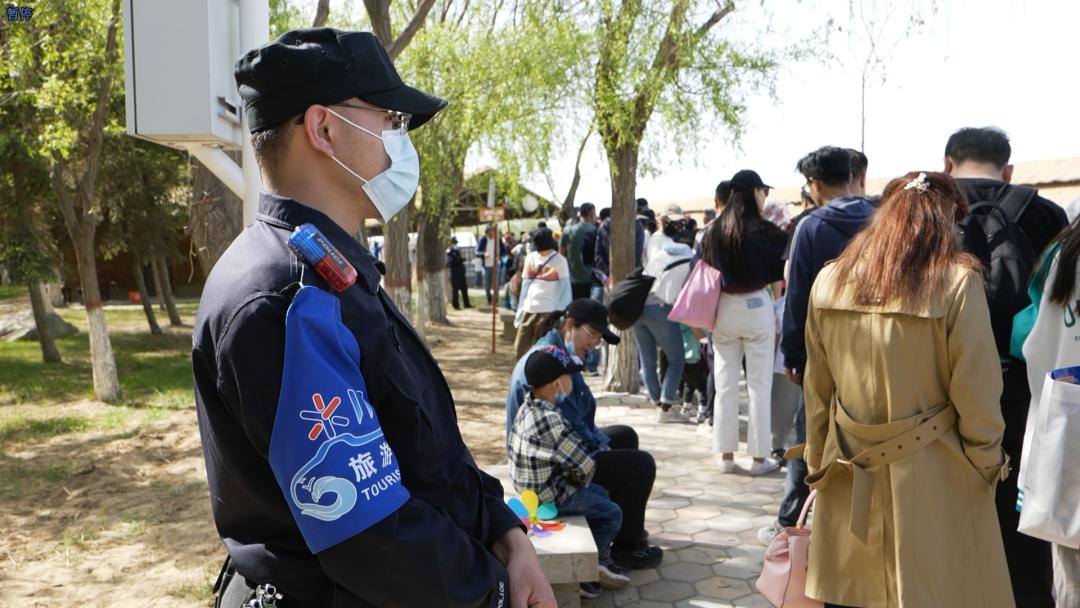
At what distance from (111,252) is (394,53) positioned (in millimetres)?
11658

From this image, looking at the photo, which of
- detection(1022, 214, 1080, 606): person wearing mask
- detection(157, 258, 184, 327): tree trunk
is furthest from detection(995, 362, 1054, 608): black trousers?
detection(157, 258, 184, 327): tree trunk

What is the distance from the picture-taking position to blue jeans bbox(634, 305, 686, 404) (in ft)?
24.5

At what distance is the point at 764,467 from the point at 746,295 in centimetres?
131

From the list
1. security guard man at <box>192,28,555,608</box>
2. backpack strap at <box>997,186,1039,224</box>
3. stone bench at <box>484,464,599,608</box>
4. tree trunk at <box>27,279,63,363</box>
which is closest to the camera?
security guard man at <box>192,28,555,608</box>

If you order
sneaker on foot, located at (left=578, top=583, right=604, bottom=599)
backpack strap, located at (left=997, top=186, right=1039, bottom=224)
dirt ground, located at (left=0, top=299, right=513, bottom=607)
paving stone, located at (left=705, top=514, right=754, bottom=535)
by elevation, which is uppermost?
backpack strap, located at (left=997, top=186, right=1039, bottom=224)

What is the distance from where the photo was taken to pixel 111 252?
50.9ft

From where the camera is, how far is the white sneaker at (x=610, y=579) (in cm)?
417

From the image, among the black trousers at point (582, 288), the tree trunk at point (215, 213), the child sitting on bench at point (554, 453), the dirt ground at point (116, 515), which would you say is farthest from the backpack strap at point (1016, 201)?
the black trousers at point (582, 288)

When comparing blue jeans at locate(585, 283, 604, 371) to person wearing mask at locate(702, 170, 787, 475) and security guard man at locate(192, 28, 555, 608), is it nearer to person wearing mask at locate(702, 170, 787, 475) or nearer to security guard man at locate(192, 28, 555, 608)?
person wearing mask at locate(702, 170, 787, 475)

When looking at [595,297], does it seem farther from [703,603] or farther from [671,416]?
[703,603]

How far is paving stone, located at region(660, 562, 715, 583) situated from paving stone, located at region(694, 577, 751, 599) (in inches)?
2.2

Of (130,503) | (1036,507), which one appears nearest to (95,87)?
(130,503)

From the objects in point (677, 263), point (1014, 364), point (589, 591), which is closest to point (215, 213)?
point (589, 591)

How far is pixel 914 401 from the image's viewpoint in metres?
2.59
